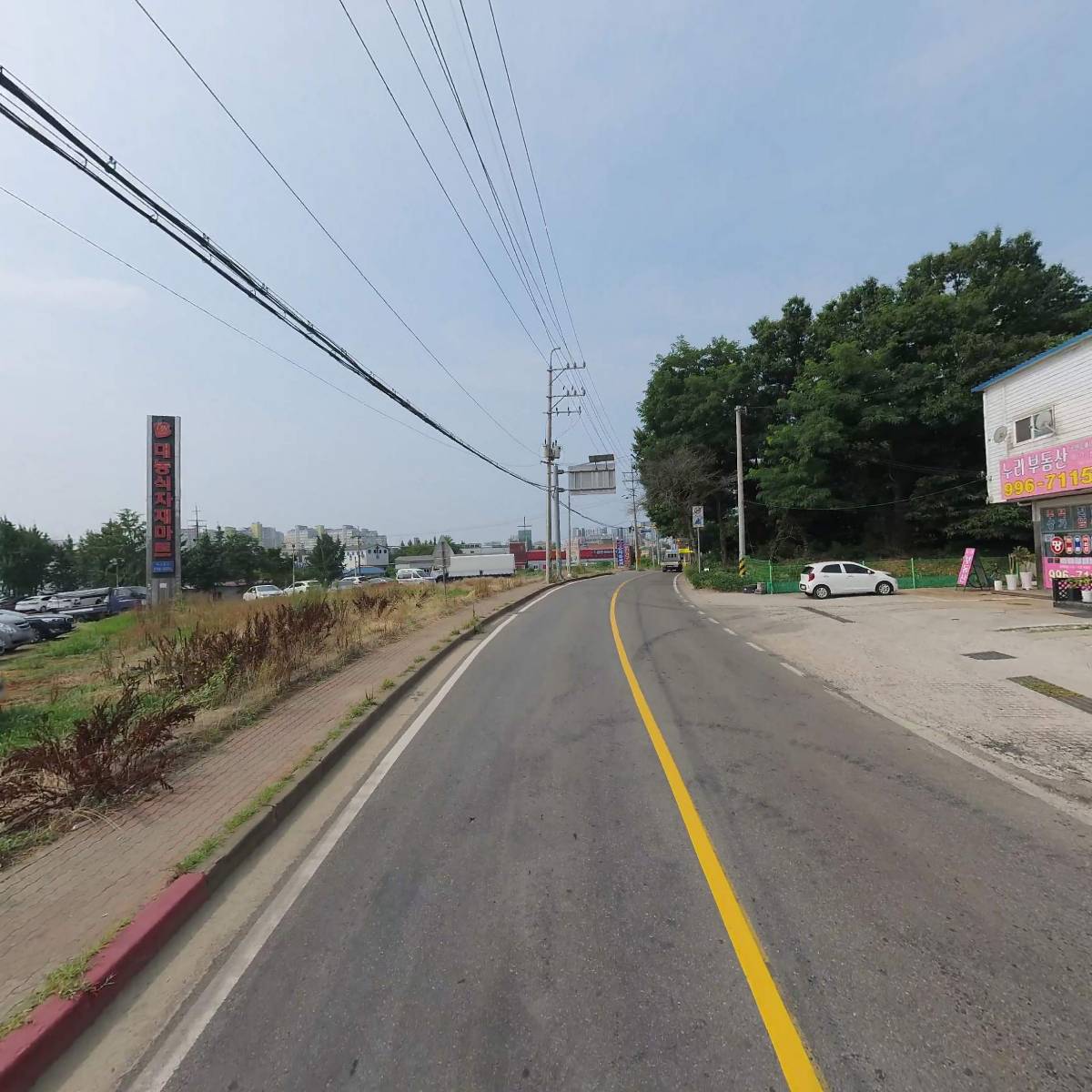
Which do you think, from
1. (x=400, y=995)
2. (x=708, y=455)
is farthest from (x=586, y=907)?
(x=708, y=455)

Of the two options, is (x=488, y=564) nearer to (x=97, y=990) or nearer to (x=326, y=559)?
(x=326, y=559)

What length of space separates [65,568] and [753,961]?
2977 inches

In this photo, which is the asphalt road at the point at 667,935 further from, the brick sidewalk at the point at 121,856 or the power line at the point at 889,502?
the power line at the point at 889,502

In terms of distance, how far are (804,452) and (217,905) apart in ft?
123

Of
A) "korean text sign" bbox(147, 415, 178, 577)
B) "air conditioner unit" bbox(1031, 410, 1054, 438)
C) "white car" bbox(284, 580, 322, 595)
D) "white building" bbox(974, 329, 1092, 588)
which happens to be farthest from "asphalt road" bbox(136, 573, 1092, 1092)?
"korean text sign" bbox(147, 415, 178, 577)

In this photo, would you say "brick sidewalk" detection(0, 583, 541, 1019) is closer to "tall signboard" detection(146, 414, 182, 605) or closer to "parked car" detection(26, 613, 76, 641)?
"parked car" detection(26, 613, 76, 641)

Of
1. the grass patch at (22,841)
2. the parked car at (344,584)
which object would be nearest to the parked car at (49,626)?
the parked car at (344,584)

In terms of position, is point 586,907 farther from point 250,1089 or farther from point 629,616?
point 629,616

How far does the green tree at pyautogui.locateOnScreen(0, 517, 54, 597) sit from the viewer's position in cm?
5369

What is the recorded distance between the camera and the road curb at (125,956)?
8.85ft

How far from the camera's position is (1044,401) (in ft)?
71.7

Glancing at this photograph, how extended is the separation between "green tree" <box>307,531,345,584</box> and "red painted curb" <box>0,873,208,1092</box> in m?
63.4

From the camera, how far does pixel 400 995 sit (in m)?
3.06

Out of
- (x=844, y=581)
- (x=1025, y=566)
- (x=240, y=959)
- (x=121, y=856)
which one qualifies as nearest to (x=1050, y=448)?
(x=1025, y=566)
